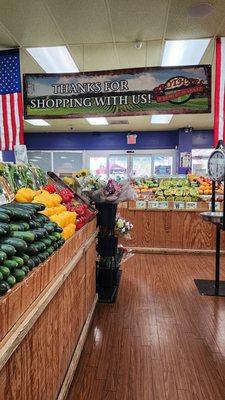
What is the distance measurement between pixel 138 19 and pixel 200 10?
77 cm

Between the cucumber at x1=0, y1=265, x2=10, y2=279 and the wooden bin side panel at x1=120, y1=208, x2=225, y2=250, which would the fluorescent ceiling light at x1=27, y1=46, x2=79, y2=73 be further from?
the cucumber at x1=0, y1=265, x2=10, y2=279

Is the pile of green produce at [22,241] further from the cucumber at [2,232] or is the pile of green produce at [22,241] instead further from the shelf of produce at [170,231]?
the shelf of produce at [170,231]

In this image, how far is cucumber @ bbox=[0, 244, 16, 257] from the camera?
3.94ft

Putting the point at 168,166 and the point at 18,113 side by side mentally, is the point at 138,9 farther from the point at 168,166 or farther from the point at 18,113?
the point at 168,166

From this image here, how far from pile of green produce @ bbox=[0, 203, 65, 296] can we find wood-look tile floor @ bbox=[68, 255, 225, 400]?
3.82 feet

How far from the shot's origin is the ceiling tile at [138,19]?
11.6 ft

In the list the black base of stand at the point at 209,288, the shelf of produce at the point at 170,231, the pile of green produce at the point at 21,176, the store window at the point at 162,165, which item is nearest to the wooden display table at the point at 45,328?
the pile of green produce at the point at 21,176

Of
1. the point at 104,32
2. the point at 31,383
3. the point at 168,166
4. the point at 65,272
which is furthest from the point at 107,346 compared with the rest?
the point at 168,166

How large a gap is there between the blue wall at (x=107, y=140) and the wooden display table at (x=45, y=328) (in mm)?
9858

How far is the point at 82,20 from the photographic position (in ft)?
12.8

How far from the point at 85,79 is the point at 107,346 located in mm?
3583

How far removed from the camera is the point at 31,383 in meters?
1.39

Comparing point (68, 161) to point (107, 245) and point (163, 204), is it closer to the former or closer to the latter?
point (163, 204)

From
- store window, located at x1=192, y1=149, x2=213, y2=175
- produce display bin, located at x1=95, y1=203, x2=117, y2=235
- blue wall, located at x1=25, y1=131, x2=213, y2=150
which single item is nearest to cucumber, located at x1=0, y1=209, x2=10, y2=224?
produce display bin, located at x1=95, y1=203, x2=117, y2=235
